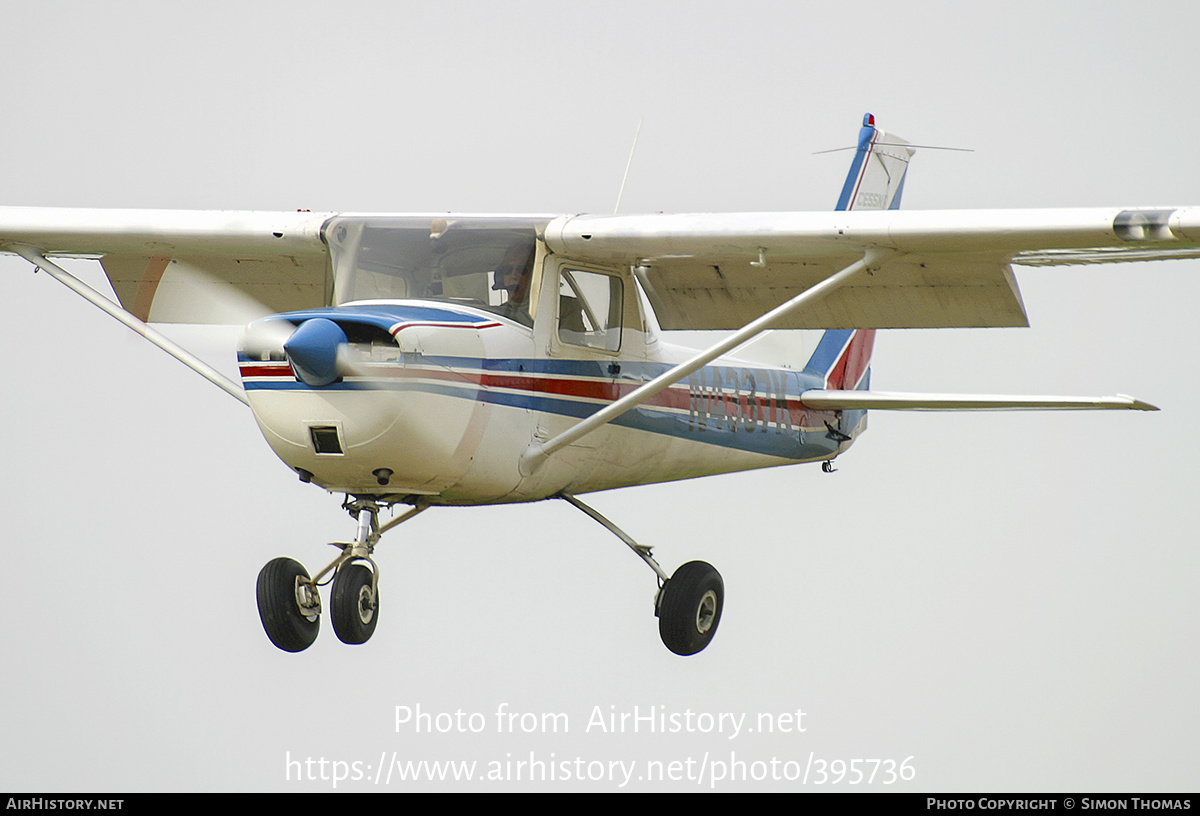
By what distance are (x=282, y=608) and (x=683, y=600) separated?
2.95m

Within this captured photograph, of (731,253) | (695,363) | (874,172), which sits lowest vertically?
(695,363)

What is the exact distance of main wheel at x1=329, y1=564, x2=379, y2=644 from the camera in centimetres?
1025

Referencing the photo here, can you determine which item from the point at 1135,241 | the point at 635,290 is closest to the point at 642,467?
the point at 635,290

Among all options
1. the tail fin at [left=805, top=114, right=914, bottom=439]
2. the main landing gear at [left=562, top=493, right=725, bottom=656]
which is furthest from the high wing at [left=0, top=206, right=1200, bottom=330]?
the tail fin at [left=805, top=114, right=914, bottom=439]

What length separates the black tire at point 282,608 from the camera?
1072 centimetres

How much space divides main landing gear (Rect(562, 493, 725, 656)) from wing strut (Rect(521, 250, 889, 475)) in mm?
1112

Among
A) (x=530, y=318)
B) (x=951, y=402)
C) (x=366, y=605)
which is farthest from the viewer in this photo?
(x=951, y=402)

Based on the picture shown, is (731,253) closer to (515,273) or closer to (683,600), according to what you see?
(515,273)

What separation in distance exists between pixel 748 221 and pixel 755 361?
3.23m

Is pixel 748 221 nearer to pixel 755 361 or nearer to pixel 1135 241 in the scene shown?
pixel 1135 241

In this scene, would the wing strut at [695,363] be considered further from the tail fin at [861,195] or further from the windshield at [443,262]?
the tail fin at [861,195]

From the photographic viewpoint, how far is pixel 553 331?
10.9 m

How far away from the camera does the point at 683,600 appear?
1201cm

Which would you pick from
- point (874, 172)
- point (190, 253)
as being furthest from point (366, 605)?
point (874, 172)
